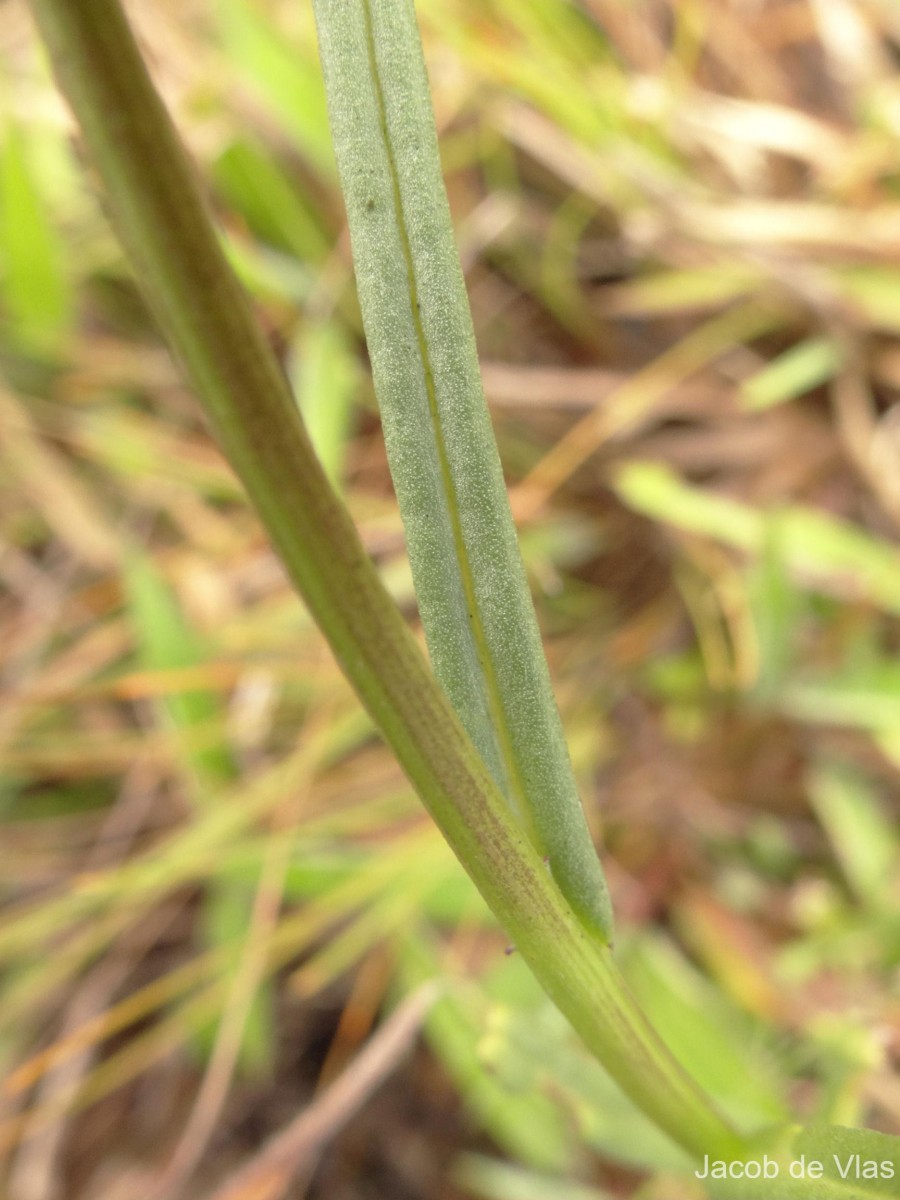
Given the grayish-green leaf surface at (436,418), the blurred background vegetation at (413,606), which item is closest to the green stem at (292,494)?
the grayish-green leaf surface at (436,418)

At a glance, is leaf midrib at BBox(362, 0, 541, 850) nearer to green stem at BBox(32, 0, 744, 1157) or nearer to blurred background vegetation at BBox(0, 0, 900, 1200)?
green stem at BBox(32, 0, 744, 1157)

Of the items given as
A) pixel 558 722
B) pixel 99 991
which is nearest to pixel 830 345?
pixel 558 722

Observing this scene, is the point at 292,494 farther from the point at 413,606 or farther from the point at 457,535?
the point at 413,606

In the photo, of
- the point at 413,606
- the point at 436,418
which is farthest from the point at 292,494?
the point at 413,606

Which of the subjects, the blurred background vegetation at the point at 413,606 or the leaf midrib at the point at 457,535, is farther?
the blurred background vegetation at the point at 413,606

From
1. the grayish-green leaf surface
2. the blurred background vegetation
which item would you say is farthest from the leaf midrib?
the blurred background vegetation

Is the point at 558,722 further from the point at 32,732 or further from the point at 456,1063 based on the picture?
the point at 32,732

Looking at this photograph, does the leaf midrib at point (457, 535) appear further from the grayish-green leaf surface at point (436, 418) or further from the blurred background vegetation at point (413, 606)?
the blurred background vegetation at point (413, 606)
